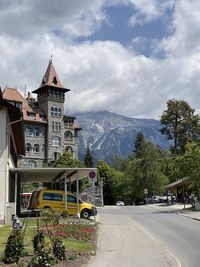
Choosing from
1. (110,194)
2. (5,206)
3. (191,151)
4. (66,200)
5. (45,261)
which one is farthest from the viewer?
(110,194)

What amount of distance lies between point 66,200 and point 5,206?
750cm

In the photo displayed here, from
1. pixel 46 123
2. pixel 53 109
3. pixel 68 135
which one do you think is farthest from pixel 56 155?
pixel 53 109

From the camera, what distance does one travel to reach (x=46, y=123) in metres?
98.4

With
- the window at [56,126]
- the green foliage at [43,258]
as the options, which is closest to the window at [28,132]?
the window at [56,126]

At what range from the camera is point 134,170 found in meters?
82.9

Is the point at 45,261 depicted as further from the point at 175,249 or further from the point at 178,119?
the point at 178,119

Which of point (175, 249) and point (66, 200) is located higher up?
point (66, 200)

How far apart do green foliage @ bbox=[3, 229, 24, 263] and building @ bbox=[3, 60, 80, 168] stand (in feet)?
271

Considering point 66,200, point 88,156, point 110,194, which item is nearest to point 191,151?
point 66,200

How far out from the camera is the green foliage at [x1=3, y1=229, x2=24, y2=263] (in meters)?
11.7

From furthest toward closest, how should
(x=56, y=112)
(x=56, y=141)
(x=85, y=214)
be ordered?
(x=56, y=112), (x=56, y=141), (x=85, y=214)

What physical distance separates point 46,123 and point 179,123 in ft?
89.4

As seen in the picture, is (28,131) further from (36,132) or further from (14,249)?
(14,249)

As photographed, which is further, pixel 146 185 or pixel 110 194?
pixel 110 194
